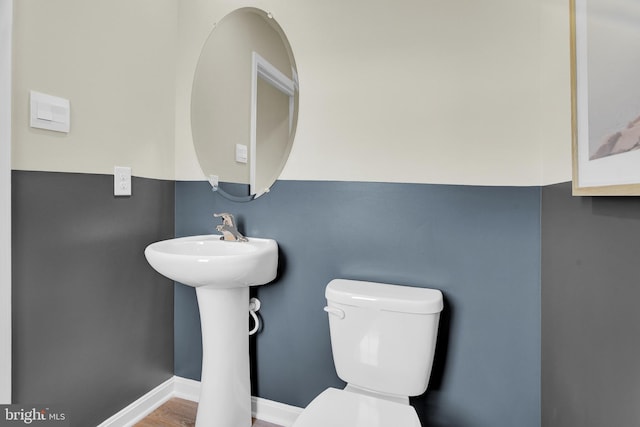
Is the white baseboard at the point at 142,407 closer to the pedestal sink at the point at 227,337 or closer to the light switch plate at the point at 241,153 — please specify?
the pedestal sink at the point at 227,337

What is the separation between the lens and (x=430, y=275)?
1.36 meters

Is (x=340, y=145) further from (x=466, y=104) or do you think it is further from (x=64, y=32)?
(x=64, y=32)

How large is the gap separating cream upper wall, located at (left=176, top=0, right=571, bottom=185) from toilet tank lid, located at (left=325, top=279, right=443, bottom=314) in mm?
424

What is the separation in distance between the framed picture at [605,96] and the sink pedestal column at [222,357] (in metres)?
1.24

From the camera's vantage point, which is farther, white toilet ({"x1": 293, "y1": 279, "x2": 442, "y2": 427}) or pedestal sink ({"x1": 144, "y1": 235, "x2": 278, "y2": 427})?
pedestal sink ({"x1": 144, "y1": 235, "x2": 278, "y2": 427})

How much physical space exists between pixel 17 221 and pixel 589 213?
1.66 m

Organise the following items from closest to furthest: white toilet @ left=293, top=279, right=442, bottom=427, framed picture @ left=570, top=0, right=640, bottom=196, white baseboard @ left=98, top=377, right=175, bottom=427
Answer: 1. framed picture @ left=570, top=0, right=640, bottom=196
2. white toilet @ left=293, top=279, right=442, bottom=427
3. white baseboard @ left=98, top=377, right=175, bottom=427

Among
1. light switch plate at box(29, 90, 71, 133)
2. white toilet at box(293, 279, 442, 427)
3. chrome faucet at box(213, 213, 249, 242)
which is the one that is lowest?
white toilet at box(293, 279, 442, 427)

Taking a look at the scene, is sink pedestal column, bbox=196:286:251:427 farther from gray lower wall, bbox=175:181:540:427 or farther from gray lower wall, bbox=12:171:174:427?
gray lower wall, bbox=12:171:174:427

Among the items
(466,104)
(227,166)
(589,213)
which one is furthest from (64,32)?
(589,213)

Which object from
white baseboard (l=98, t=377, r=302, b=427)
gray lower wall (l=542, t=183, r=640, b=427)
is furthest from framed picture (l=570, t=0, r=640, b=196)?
white baseboard (l=98, t=377, r=302, b=427)

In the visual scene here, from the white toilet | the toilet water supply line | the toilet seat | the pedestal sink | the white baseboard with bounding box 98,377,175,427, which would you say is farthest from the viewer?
the toilet water supply line

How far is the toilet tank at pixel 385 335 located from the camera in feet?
3.89

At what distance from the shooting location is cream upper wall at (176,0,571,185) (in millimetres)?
1220
